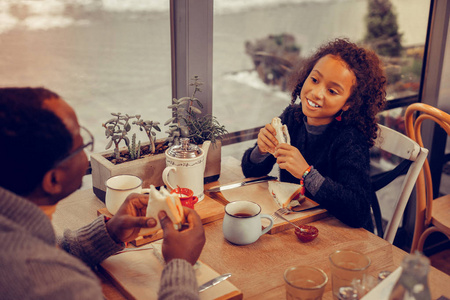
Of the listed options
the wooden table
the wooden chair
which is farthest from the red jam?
the wooden chair

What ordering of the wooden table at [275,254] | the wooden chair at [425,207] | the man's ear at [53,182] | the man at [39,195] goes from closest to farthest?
the man at [39,195] → the man's ear at [53,182] → the wooden table at [275,254] → the wooden chair at [425,207]

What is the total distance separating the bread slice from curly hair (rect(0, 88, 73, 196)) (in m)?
0.75

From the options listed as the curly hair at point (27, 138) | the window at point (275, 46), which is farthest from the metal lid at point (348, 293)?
the window at point (275, 46)

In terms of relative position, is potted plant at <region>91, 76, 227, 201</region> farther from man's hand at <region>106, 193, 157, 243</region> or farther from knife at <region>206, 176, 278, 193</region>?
man's hand at <region>106, 193, 157, 243</region>

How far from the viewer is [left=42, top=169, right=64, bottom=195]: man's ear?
2.71ft

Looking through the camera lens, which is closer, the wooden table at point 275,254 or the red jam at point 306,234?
the wooden table at point 275,254

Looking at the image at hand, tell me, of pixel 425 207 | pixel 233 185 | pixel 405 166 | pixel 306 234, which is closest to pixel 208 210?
pixel 233 185

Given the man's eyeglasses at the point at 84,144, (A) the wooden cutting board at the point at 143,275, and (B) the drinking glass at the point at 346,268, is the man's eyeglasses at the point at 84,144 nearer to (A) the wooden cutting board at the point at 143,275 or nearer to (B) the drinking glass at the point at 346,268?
(A) the wooden cutting board at the point at 143,275

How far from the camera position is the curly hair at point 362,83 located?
1555 millimetres

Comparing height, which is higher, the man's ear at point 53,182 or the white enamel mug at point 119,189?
the man's ear at point 53,182

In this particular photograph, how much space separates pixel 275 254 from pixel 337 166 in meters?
0.46

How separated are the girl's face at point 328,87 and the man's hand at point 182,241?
2.28 feet

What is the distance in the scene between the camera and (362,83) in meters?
1.55

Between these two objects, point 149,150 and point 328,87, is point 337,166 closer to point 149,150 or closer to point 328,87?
point 328,87
